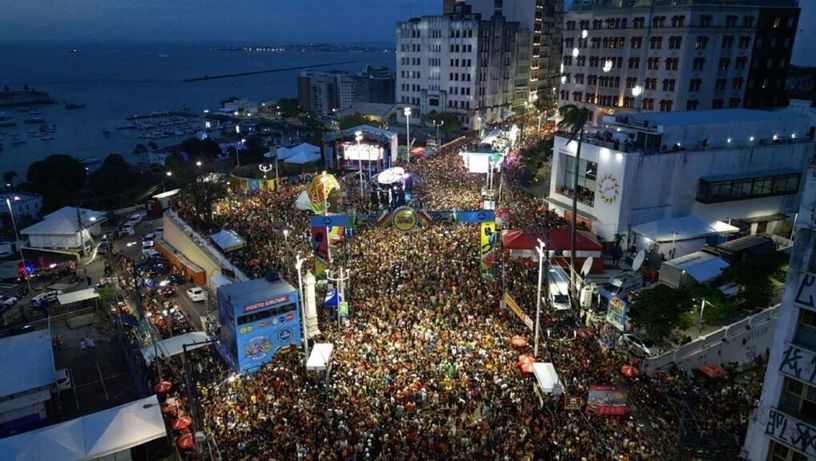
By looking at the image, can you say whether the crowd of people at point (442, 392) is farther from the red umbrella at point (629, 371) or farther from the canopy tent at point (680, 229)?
the canopy tent at point (680, 229)

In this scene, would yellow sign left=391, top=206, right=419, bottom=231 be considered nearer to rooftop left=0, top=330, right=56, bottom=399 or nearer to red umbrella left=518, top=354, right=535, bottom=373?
red umbrella left=518, top=354, right=535, bottom=373

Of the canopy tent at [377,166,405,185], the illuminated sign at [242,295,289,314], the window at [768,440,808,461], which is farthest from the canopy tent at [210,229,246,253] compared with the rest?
the window at [768,440,808,461]

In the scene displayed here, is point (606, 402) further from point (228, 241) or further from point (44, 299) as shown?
point (44, 299)

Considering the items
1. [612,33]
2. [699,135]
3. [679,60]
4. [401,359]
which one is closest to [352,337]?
[401,359]

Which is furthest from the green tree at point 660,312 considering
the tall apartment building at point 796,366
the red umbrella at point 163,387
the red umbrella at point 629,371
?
the red umbrella at point 163,387

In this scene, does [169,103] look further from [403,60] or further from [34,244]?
[34,244]
